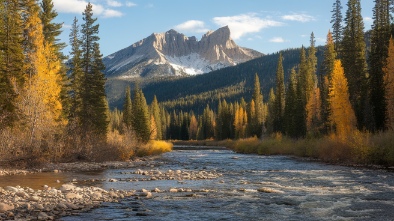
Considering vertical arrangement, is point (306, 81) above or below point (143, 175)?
above

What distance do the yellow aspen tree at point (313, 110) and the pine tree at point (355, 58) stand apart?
956 cm

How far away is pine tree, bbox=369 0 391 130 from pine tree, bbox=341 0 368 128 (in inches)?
57.4

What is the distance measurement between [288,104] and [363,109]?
24.4 m

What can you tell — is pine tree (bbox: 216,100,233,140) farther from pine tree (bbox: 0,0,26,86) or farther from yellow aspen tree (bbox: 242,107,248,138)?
pine tree (bbox: 0,0,26,86)

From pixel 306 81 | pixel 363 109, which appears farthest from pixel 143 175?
pixel 306 81

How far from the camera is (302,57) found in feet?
252

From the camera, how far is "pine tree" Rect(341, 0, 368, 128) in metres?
52.8

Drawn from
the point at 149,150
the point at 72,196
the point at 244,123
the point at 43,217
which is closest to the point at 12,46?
the point at 149,150

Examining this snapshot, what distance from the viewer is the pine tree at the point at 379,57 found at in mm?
49438

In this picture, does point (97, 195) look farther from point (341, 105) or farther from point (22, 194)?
point (341, 105)

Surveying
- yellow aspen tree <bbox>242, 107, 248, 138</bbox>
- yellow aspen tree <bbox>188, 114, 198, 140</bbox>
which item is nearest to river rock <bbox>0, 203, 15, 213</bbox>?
yellow aspen tree <bbox>242, 107, 248, 138</bbox>

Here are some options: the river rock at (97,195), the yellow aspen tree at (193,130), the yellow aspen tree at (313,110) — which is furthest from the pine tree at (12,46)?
the yellow aspen tree at (193,130)

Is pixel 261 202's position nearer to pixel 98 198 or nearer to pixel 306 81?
pixel 98 198

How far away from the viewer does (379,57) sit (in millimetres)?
51938
